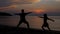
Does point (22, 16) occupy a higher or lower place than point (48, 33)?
higher

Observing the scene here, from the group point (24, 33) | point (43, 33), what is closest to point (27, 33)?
point (24, 33)

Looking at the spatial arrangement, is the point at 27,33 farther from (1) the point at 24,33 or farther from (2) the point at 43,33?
(2) the point at 43,33

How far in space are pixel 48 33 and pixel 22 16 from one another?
105 inches

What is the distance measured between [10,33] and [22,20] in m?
1.52

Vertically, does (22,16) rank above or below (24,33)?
above

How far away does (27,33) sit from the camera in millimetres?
17516

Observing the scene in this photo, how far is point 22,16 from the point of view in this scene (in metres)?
17.7

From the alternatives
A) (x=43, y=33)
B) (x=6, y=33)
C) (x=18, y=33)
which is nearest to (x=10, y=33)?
(x=6, y=33)

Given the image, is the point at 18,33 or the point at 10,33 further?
the point at 10,33

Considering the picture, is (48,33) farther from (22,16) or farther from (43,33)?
(22,16)

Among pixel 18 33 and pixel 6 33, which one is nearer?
pixel 18 33

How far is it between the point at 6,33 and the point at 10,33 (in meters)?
0.34

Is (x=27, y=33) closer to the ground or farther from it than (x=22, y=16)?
closer to the ground

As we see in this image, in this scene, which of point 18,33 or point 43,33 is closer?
point 18,33
